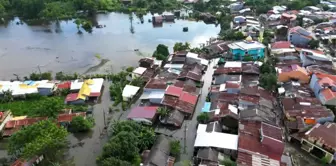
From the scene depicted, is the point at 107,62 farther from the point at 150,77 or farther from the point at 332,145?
the point at 332,145

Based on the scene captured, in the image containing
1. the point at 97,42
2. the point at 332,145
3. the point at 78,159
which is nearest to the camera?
the point at 332,145

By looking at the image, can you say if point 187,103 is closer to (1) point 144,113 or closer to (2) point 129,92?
(1) point 144,113

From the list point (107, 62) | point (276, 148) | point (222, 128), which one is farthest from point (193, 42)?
point (276, 148)

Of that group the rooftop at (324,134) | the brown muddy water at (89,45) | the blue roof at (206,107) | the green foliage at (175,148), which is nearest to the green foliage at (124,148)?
the green foliage at (175,148)

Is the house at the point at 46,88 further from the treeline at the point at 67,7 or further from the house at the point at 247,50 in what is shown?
the treeline at the point at 67,7

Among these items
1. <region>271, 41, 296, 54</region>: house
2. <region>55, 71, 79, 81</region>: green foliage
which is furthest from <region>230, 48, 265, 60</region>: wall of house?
<region>55, 71, 79, 81</region>: green foliage
